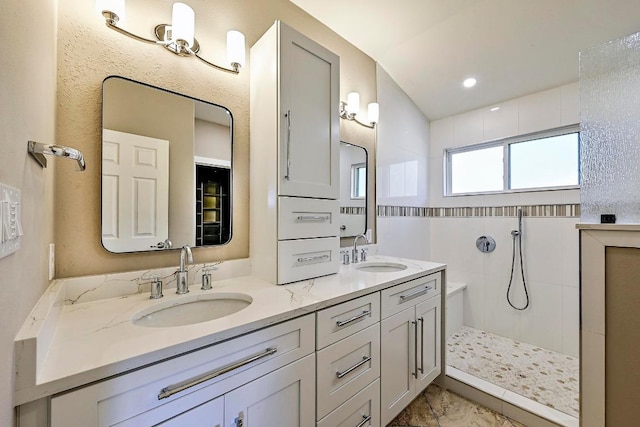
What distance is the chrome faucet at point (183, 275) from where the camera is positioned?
119 centimetres

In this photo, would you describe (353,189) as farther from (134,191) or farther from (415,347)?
(134,191)

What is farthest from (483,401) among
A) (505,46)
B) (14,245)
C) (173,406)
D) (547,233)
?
(505,46)

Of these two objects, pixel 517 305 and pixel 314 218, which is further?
pixel 517 305

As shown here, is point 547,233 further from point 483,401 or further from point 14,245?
point 14,245

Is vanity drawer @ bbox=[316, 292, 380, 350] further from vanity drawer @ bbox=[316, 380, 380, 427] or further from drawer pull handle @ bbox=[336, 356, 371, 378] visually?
vanity drawer @ bbox=[316, 380, 380, 427]

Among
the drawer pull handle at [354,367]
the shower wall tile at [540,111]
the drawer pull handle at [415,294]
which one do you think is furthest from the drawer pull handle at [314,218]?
the shower wall tile at [540,111]

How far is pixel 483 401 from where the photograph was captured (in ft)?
5.84

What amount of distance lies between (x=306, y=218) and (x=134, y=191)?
794mm

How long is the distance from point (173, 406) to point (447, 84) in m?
2.95

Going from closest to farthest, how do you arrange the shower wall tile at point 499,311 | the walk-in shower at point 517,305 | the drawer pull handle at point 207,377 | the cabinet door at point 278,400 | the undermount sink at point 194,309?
1. the drawer pull handle at point 207,377
2. the cabinet door at point 278,400
3. the undermount sink at point 194,309
4. the walk-in shower at point 517,305
5. the shower wall tile at point 499,311

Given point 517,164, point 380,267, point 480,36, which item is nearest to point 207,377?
point 380,267

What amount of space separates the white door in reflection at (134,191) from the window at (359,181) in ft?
4.44

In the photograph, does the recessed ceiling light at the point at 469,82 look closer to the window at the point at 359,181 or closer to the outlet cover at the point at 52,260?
the window at the point at 359,181

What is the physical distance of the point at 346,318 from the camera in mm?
1218
